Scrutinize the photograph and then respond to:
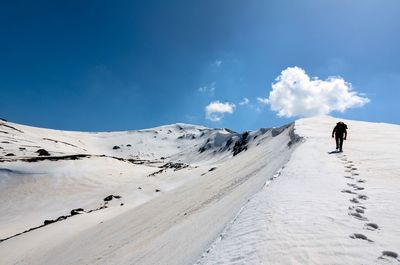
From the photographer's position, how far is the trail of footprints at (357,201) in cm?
Answer: 514

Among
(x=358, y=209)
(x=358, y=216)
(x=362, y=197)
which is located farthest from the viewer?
(x=362, y=197)

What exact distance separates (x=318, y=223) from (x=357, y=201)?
233 centimetres

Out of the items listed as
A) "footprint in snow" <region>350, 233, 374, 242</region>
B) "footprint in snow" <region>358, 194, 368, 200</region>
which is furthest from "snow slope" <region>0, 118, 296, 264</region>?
"footprint in snow" <region>358, 194, 368, 200</region>

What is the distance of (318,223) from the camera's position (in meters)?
5.79

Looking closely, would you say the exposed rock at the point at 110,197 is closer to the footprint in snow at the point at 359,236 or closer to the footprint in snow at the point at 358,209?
the footprint in snow at the point at 358,209

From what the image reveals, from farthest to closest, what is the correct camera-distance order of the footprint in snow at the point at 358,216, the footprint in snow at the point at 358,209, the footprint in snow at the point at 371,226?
the footprint in snow at the point at 358,209
the footprint in snow at the point at 358,216
the footprint in snow at the point at 371,226

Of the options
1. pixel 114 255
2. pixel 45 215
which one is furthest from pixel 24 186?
pixel 114 255

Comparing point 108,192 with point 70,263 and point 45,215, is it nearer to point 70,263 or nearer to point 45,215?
point 45,215

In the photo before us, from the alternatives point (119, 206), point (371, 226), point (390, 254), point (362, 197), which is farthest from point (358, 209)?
point (119, 206)

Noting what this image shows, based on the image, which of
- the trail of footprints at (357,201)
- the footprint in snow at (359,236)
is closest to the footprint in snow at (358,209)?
the trail of footprints at (357,201)

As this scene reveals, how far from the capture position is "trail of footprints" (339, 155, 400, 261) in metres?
5.14

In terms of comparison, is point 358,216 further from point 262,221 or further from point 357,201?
point 262,221

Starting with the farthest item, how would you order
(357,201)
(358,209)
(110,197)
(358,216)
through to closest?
(110,197) < (357,201) < (358,209) < (358,216)

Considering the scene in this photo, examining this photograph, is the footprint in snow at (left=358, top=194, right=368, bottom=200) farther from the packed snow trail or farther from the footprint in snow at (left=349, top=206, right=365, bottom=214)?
the footprint in snow at (left=349, top=206, right=365, bottom=214)
